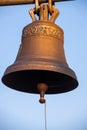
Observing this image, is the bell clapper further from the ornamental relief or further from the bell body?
the ornamental relief

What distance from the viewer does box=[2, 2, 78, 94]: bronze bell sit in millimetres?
3433

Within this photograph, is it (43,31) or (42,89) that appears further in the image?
(43,31)

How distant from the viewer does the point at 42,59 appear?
339 centimetres

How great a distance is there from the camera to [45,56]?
3.45 meters

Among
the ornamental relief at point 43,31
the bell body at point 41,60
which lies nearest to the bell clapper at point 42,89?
the bell body at point 41,60

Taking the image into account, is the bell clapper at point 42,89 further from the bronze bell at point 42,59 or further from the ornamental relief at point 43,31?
the ornamental relief at point 43,31

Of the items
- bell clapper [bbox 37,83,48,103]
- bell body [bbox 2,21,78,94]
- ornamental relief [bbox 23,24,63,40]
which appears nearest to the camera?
bell clapper [bbox 37,83,48,103]

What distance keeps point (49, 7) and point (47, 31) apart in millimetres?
179

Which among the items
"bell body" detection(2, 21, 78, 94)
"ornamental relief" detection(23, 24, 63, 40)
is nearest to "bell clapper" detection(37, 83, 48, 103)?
"bell body" detection(2, 21, 78, 94)

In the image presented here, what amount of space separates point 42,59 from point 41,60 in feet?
0.08

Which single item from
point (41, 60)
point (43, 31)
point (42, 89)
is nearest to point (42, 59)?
point (41, 60)

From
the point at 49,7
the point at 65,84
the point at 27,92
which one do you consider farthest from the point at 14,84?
the point at 49,7

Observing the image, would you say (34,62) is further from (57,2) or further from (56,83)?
(57,2)

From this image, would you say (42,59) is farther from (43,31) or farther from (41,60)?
(43,31)
